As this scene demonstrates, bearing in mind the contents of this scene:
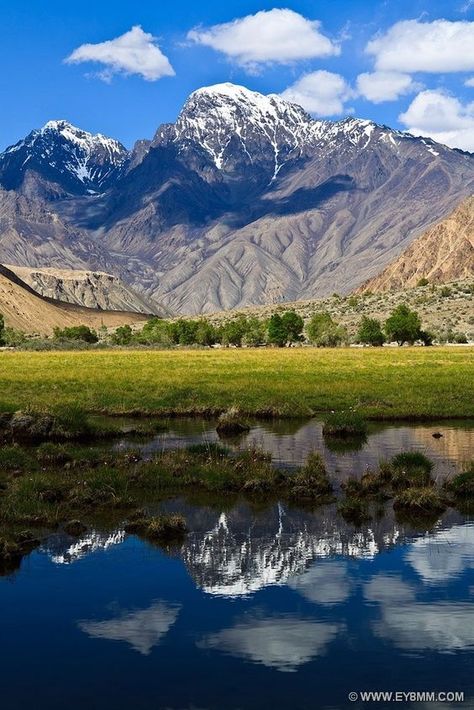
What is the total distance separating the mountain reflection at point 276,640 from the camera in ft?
43.2

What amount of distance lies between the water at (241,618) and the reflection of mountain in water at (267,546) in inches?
1.9

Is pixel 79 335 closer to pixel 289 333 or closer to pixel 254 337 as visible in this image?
pixel 254 337

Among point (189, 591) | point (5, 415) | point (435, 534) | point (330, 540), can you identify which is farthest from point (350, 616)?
point (5, 415)

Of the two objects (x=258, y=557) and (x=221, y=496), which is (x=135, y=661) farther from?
(x=221, y=496)

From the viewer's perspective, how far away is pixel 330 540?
19391mm

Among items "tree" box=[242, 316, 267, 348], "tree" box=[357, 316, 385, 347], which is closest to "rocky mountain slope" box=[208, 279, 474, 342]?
"tree" box=[357, 316, 385, 347]

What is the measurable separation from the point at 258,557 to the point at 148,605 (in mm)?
3424

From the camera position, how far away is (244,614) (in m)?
14.9

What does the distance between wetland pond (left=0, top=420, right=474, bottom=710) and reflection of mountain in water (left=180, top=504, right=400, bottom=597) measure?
0.05 m

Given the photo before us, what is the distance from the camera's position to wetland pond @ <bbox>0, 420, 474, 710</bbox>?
1223 centimetres

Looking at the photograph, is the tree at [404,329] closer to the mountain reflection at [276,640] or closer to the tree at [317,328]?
the tree at [317,328]

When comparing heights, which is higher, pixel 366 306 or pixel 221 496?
pixel 366 306

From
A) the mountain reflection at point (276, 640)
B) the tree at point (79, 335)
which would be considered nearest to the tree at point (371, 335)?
the tree at point (79, 335)

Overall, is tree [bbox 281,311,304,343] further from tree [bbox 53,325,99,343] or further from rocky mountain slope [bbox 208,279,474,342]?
tree [bbox 53,325,99,343]
